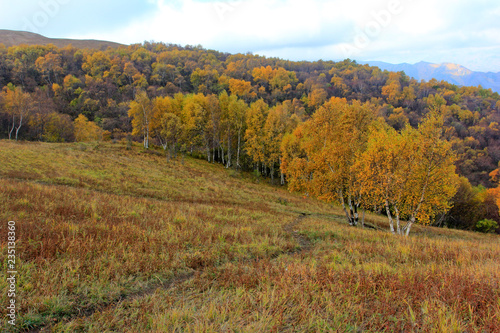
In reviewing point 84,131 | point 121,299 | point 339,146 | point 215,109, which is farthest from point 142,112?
point 121,299

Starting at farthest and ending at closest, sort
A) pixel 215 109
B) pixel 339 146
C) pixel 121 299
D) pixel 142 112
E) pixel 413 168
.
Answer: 1. pixel 215 109
2. pixel 142 112
3. pixel 339 146
4. pixel 413 168
5. pixel 121 299

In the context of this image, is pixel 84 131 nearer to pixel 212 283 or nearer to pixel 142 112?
pixel 142 112

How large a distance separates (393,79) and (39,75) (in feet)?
775

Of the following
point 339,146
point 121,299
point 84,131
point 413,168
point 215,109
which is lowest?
point 84,131

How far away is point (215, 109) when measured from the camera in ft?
172

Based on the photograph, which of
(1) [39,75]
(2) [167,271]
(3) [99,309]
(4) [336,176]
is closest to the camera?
(3) [99,309]

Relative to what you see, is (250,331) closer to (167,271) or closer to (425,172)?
(167,271)

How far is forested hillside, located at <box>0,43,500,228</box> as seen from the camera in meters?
50.0

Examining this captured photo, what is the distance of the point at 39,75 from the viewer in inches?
4877

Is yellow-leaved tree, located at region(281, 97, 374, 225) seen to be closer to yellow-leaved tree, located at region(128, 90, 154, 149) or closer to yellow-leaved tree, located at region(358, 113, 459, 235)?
yellow-leaved tree, located at region(358, 113, 459, 235)

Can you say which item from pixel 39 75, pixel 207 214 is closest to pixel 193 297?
pixel 207 214

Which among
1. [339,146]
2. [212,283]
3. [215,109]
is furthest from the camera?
[215,109]

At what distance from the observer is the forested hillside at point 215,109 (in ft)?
164

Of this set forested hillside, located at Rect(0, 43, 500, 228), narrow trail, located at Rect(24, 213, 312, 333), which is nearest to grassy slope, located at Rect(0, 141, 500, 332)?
narrow trail, located at Rect(24, 213, 312, 333)
